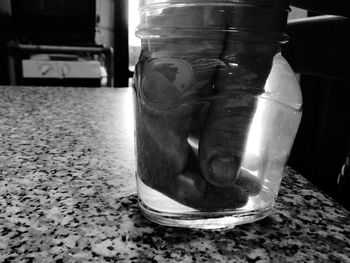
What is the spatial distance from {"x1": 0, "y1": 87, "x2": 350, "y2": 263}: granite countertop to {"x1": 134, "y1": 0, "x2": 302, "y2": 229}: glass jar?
0.02 metres

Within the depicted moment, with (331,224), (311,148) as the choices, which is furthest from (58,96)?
(331,224)

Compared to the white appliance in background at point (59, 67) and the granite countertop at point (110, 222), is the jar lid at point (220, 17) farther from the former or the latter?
the white appliance in background at point (59, 67)

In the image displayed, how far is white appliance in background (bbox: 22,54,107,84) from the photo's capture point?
2856 millimetres

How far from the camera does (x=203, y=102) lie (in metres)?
0.25

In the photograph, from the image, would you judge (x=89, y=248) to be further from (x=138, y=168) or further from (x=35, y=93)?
(x=35, y=93)

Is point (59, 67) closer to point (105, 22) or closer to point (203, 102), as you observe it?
point (105, 22)

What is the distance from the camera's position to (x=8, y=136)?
52cm

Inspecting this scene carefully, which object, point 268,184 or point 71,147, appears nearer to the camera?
point 268,184

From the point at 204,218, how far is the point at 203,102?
8 centimetres

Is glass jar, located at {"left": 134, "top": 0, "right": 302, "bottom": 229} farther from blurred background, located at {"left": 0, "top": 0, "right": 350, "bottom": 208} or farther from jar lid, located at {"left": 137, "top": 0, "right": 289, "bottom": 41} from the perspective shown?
blurred background, located at {"left": 0, "top": 0, "right": 350, "bottom": 208}

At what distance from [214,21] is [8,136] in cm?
41

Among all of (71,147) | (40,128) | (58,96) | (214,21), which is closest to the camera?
(214,21)

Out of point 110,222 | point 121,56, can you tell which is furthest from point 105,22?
point 110,222

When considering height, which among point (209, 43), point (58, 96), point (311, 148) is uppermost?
point (209, 43)
